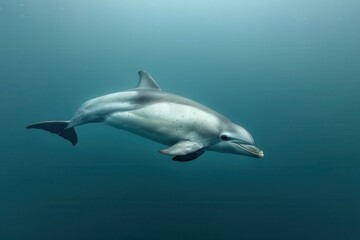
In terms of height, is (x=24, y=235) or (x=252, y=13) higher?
(x=252, y=13)

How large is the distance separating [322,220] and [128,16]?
650 inches

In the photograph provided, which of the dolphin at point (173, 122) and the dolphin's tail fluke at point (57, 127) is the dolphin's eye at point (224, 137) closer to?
the dolphin at point (173, 122)

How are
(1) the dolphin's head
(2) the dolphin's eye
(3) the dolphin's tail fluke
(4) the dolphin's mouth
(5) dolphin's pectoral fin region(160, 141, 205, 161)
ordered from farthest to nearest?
(3) the dolphin's tail fluke
(2) the dolphin's eye
(1) the dolphin's head
(4) the dolphin's mouth
(5) dolphin's pectoral fin region(160, 141, 205, 161)

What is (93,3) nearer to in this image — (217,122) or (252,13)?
(252,13)

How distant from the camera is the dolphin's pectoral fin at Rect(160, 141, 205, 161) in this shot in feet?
19.3

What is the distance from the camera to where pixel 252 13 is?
21.2m

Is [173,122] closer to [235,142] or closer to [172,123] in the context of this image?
[172,123]

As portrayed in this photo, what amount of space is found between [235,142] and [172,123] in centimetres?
130

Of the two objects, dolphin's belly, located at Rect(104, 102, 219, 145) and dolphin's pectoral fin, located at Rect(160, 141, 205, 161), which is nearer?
dolphin's pectoral fin, located at Rect(160, 141, 205, 161)

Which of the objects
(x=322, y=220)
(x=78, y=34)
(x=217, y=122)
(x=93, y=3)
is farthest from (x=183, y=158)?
(x=78, y=34)

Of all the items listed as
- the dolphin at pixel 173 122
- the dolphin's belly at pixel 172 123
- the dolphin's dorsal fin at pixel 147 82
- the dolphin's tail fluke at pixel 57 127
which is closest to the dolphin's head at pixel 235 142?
the dolphin at pixel 173 122

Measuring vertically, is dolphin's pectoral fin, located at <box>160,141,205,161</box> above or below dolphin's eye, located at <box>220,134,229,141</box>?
below

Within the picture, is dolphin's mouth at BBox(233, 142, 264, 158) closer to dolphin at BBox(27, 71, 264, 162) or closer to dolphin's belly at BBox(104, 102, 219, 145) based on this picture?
dolphin at BBox(27, 71, 264, 162)

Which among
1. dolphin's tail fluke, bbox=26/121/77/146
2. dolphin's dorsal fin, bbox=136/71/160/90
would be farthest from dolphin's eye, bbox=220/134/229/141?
dolphin's tail fluke, bbox=26/121/77/146
